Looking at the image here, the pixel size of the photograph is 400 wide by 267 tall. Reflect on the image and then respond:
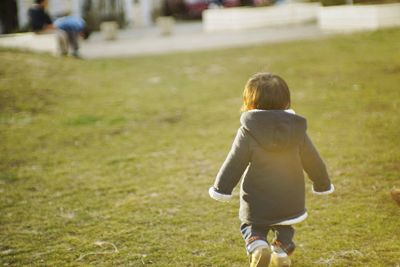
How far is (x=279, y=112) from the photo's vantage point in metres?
2.78

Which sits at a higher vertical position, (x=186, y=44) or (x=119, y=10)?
(x=119, y=10)

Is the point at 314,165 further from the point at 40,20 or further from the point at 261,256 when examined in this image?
the point at 40,20

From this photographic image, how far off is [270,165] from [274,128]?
0.22m

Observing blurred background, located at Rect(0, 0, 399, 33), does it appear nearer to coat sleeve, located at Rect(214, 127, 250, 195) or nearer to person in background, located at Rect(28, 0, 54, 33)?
person in background, located at Rect(28, 0, 54, 33)

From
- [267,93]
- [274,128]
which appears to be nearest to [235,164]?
[274,128]

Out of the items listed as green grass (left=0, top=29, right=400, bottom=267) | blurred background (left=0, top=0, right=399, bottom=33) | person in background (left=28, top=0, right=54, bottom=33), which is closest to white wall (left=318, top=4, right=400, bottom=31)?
green grass (left=0, top=29, right=400, bottom=267)

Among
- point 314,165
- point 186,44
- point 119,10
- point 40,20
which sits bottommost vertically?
point 186,44

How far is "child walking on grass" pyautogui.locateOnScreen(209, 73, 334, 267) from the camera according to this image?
2.77 meters

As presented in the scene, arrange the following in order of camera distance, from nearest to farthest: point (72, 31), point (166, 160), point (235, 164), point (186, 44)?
point (235, 164) → point (166, 160) → point (72, 31) → point (186, 44)

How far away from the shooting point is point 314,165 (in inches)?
114

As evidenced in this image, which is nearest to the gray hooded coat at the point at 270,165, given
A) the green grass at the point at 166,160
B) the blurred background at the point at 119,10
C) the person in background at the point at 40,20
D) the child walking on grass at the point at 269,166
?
the child walking on grass at the point at 269,166

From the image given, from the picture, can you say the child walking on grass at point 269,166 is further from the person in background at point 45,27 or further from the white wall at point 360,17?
the white wall at point 360,17

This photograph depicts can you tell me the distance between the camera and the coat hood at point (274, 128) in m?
2.75

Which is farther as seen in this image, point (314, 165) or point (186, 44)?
point (186, 44)
